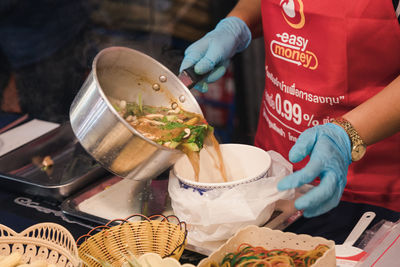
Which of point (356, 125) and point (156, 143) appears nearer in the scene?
point (156, 143)

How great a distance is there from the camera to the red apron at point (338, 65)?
1.97 meters

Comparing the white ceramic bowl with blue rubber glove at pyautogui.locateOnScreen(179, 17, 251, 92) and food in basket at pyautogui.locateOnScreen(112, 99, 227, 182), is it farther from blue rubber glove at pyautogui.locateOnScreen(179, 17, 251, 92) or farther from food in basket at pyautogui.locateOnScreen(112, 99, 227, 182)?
blue rubber glove at pyautogui.locateOnScreen(179, 17, 251, 92)

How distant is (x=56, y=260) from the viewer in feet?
4.65

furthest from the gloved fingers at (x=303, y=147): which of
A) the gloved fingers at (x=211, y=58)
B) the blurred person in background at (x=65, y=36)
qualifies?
the blurred person in background at (x=65, y=36)

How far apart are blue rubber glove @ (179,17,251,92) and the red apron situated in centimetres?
18

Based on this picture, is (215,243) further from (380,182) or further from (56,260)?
(380,182)

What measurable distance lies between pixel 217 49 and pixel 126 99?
0.53m

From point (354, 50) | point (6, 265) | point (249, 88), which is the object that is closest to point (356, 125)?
point (354, 50)

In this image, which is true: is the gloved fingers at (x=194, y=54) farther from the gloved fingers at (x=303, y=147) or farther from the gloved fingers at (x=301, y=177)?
the gloved fingers at (x=301, y=177)

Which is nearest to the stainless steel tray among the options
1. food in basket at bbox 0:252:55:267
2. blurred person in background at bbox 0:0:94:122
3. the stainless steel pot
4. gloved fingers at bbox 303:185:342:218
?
the stainless steel pot

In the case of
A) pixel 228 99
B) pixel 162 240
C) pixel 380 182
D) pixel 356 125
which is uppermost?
pixel 356 125

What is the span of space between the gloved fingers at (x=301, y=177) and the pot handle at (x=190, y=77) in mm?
665

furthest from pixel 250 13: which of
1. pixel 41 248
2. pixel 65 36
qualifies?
pixel 65 36

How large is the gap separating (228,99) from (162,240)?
310cm
